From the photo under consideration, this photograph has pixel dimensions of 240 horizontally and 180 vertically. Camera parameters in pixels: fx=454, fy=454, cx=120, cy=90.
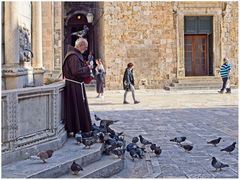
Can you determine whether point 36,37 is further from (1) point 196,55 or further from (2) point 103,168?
(1) point 196,55

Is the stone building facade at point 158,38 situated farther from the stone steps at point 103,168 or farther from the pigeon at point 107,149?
the stone steps at point 103,168

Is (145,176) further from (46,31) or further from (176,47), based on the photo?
(176,47)

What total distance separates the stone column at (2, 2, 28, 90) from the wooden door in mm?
18111

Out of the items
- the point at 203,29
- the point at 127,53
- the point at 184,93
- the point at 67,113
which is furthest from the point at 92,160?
the point at 203,29

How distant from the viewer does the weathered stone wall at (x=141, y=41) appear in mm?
22656

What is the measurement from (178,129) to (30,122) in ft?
16.8

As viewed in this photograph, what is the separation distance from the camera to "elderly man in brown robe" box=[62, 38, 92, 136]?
22.0ft

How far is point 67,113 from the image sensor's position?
21.9 ft

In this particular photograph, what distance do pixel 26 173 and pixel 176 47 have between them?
A: 1912 cm

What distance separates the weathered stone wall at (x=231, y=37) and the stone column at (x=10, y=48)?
18289 mm

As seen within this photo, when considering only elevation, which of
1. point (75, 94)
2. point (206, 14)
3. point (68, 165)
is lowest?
point (68, 165)

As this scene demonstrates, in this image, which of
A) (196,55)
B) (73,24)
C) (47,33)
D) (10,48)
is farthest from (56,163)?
(73,24)

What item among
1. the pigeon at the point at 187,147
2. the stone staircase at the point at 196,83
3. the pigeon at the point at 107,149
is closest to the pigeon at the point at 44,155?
the pigeon at the point at 107,149

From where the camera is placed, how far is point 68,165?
5188 millimetres
